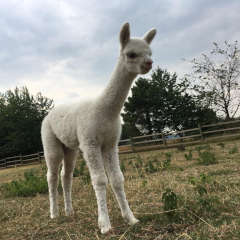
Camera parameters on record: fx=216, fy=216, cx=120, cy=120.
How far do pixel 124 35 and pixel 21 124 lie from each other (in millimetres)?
26408

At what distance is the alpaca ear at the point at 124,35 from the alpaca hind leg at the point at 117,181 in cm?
134

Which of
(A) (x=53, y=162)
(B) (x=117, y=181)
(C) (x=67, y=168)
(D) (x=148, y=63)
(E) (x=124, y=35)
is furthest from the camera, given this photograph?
(C) (x=67, y=168)

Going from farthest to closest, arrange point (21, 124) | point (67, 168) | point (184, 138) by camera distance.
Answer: point (21, 124) < point (184, 138) < point (67, 168)

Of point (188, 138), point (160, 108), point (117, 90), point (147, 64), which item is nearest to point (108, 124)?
point (117, 90)

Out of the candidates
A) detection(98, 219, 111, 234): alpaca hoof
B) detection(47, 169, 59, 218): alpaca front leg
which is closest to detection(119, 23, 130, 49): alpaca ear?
detection(98, 219, 111, 234): alpaca hoof

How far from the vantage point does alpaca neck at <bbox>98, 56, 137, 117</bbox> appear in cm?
261

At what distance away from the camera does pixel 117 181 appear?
270 cm

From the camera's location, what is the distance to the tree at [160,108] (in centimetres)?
2505

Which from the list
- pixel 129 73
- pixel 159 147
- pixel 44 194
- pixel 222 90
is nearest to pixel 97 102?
pixel 129 73

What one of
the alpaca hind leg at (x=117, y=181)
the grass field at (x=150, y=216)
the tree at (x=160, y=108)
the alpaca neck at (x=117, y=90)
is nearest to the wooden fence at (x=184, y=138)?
the tree at (x=160, y=108)

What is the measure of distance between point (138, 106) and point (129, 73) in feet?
83.4

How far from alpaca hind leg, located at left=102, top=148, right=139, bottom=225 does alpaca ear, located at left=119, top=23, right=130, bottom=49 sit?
52.9 inches

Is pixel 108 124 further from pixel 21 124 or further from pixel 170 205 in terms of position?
pixel 21 124

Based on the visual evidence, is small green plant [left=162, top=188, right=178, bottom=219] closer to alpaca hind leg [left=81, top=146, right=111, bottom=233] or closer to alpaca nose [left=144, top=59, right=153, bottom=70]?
alpaca hind leg [left=81, top=146, right=111, bottom=233]
